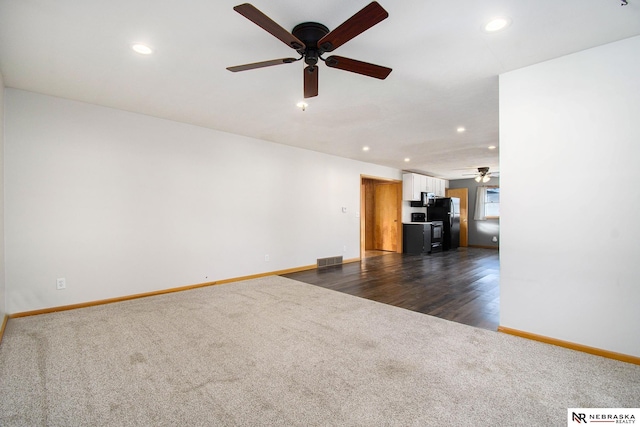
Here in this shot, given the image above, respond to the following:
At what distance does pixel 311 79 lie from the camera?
7.48 feet

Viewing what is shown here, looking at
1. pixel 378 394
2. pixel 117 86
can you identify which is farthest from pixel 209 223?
pixel 378 394

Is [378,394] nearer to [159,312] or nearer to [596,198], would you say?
[596,198]

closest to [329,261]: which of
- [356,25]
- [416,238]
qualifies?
[416,238]

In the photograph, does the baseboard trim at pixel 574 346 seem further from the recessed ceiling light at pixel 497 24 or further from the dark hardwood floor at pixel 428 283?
the recessed ceiling light at pixel 497 24

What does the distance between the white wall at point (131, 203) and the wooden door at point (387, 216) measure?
378 cm

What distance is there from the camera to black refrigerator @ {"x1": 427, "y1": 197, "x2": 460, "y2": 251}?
8.94 m

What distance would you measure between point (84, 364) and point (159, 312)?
1135 mm

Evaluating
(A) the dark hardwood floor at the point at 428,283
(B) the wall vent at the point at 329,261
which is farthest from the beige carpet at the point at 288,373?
(B) the wall vent at the point at 329,261

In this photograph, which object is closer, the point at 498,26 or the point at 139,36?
the point at 498,26

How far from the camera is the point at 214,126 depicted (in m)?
4.42

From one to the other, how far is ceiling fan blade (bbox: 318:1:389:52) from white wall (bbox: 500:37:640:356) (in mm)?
1883

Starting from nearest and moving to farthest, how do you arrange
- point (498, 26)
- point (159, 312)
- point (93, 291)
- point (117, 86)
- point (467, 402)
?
point (467, 402) → point (498, 26) → point (117, 86) → point (159, 312) → point (93, 291)

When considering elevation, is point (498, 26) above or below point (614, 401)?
above

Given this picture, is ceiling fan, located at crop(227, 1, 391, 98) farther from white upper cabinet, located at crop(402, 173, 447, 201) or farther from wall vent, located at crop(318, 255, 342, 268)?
white upper cabinet, located at crop(402, 173, 447, 201)
